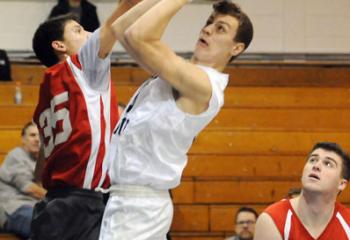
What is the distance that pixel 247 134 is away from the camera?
7.57m

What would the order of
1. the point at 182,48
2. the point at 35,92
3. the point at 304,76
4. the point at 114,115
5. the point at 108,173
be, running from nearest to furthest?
the point at 108,173 → the point at 114,115 → the point at 35,92 → the point at 304,76 → the point at 182,48

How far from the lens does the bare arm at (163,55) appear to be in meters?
3.14

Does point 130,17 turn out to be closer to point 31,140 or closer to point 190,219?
point 31,140

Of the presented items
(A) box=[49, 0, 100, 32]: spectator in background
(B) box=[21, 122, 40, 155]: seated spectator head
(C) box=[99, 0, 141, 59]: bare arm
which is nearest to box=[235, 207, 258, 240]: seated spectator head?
(B) box=[21, 122, 40, 155]: seated spectator head

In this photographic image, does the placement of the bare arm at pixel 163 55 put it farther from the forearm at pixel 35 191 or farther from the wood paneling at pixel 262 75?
the wood paneling at pixel 262 75

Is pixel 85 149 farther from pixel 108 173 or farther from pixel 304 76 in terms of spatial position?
pixel 304 76

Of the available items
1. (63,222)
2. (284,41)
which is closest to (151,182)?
(63,222)

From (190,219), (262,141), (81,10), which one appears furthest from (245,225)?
(81,10)

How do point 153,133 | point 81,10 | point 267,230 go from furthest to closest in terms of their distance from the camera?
point 81,10 → point 267,230 → point 153,133

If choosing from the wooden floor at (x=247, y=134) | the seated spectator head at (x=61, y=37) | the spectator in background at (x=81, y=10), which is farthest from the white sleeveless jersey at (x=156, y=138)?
the spectator in background at (x=81, y=10)

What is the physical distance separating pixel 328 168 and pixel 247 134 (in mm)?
2663

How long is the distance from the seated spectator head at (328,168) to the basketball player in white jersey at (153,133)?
1683mm

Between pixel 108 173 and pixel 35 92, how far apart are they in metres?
4.62

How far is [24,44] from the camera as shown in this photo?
936 cm
